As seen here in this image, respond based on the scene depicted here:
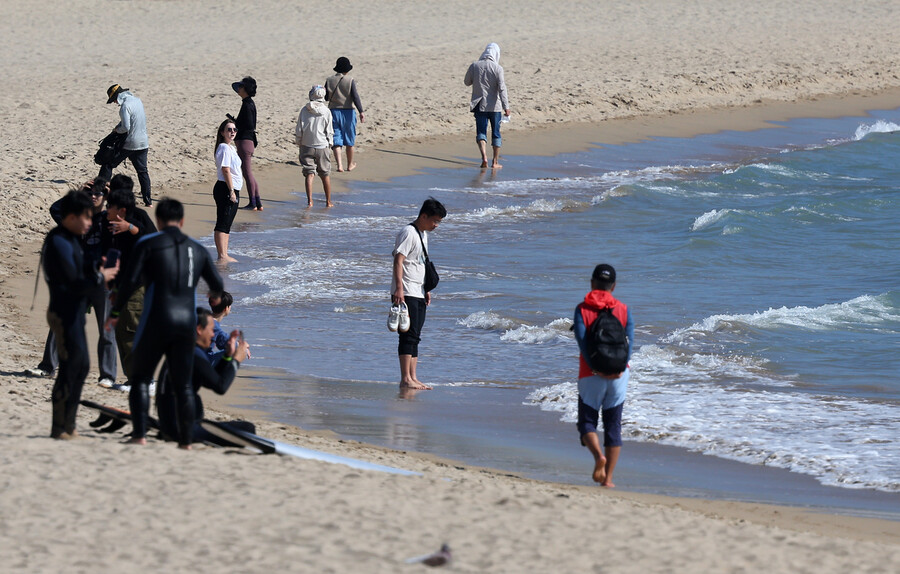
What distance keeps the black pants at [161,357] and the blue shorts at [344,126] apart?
1187 cm

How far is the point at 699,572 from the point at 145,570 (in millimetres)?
2382

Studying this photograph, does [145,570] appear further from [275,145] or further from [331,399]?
[275,145]

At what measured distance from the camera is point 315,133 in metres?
15.7

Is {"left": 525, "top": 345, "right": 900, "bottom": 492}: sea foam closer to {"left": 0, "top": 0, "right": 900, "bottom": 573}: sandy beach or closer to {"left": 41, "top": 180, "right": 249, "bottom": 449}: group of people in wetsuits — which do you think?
{"left": 0, "top": 0, "right": 900, "bottom": 573}: sandy beach

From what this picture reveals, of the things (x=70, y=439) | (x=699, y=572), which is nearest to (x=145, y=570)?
(x=70, y=439)

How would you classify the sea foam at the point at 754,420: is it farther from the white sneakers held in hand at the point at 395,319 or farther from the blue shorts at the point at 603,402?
the blue shorts at the point at 603,402

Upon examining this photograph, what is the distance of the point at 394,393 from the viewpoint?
941cm

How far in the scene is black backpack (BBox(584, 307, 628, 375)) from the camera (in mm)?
6957

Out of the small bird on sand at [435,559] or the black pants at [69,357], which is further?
the black pants at [69,357]

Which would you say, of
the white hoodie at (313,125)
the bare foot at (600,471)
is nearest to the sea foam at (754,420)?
the bare foot at (600,471)

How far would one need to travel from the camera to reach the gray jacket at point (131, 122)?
48.2 ft

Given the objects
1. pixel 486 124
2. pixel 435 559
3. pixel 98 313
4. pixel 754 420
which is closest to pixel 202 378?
pixel 98 313

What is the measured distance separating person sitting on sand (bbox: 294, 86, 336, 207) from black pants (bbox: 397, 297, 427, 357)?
6761mm

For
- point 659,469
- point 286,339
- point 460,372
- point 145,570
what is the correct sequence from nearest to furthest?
point 145,570, point 659,469, point 460,372, point 286,339
